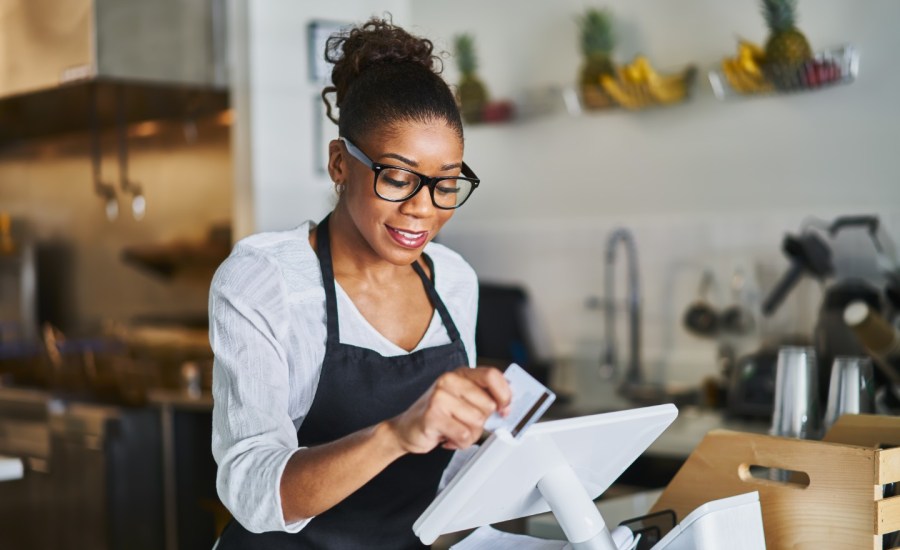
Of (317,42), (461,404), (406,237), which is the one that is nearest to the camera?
(461,404)

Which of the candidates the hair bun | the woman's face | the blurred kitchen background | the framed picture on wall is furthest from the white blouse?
the framed picture on wall

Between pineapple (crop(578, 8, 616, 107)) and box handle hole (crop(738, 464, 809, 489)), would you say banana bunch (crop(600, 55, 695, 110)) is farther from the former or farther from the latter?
box handle hole (crop(738, 464, 809, 489))

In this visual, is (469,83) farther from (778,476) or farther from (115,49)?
(778,476)

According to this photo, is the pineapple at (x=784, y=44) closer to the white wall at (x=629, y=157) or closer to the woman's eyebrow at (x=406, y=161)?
the white wall at (x=629, y=157)

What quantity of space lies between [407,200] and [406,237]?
57 millimetres

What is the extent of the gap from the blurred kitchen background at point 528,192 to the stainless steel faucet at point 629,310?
0.01 meters

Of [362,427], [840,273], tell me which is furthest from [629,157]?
[362,427]

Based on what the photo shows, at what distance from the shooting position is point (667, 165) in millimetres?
3758

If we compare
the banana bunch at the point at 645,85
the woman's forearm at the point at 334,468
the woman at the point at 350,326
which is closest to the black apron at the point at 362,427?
the woman at the point at 350,326

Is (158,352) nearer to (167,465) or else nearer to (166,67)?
(167,465)

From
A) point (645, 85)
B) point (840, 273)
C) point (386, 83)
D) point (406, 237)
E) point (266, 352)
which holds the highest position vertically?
point (645, 85)

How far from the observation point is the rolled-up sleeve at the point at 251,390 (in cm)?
122

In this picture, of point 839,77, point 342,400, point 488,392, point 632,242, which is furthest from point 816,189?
point 488,392

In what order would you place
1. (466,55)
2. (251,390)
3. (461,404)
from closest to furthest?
(461,404) → (251,390) → (466,55)
